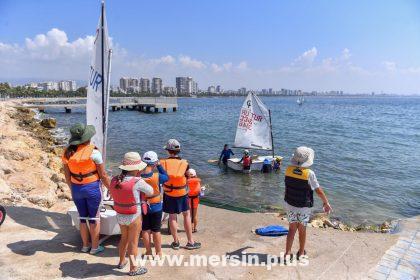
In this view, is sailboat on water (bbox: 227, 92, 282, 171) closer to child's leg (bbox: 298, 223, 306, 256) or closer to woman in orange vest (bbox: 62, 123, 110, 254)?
child's leg (bbox: 298, 223, 306, 256)

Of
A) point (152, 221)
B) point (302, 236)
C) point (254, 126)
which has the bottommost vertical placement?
point (302, 236)

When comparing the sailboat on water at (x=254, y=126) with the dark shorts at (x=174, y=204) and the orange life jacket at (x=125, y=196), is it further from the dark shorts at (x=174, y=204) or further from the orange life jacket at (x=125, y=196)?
the orange life jacket at (x=125, y=196)

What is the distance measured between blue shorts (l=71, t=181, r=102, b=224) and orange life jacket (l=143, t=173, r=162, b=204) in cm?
88

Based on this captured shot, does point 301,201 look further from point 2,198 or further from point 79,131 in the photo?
point 2,198

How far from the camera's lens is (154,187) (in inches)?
208

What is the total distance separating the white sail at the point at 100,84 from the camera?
6780mm

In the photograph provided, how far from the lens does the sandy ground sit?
5.17 m

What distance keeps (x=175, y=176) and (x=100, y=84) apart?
2.66 metres

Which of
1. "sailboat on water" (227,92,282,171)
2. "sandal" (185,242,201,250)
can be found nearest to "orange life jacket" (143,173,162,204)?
"sandal" (185,242,201,250)

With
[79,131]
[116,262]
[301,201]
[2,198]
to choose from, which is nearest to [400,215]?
[301,201]

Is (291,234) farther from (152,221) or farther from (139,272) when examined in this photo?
(139,272)

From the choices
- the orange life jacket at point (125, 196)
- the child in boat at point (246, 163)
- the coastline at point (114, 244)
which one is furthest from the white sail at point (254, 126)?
the orange life jacket at point (125, 196)

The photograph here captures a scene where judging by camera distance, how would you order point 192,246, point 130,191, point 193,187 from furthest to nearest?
point 193,187 → point 192,246 → point 130,191

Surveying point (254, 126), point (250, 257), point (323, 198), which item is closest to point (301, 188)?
point (323, 198)
